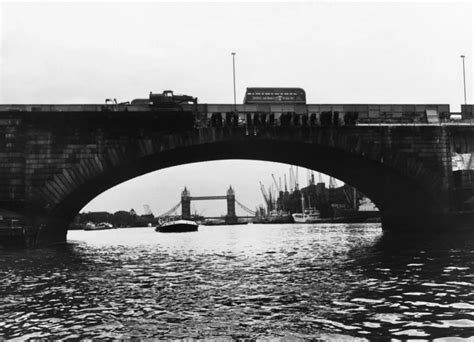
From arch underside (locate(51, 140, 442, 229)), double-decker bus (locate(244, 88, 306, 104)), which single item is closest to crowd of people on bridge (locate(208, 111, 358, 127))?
arch underside (locate(51, 140, 442, 229))

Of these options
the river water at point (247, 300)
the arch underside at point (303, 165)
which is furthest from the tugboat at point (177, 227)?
the river water at point (247, 300)

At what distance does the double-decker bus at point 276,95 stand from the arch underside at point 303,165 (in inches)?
192

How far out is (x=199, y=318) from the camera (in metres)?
13.9

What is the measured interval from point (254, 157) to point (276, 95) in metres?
11.4

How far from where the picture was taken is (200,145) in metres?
47.6

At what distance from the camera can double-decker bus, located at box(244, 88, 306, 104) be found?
50.6m

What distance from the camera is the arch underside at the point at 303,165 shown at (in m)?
49.1

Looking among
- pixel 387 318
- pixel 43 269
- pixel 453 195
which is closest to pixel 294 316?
pixel 387 318

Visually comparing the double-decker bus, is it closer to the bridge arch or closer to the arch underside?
the bridge arch

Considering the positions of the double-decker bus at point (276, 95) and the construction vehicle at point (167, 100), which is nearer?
the construction vehicle at point (167, 100)

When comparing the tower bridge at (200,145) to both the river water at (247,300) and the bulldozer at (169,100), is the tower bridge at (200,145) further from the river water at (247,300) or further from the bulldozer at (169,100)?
the river water at (247,300)

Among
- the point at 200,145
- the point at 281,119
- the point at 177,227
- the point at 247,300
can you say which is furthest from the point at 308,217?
the point at 247,300

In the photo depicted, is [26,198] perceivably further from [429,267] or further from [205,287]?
[429,267]

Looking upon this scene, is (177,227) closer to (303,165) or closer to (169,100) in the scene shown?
(303,165)
